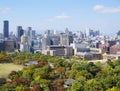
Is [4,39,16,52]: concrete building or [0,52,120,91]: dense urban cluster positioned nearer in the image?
[0,52,120,91]: dense urban cluster

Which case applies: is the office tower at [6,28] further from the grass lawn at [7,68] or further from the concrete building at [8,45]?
the grass lawn at [7,68]

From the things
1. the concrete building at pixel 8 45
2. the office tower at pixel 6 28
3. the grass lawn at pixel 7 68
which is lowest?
the grass lawn at pixel 7 68

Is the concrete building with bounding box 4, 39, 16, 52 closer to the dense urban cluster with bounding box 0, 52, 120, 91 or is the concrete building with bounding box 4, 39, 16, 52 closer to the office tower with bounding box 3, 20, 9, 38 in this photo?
the office tower with bounding box 3, 20, 9, 38

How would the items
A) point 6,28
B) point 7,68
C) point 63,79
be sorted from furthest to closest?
1. point 6,28
2. point 7,68
3. point 63,79

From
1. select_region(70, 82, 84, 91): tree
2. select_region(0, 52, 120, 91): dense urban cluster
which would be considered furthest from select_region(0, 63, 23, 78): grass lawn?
select_region(70, 82, 84, 91): tree

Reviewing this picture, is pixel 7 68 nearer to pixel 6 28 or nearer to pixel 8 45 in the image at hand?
pixel 8 45

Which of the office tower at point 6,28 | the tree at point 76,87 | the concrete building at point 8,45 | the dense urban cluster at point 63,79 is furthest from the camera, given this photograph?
the office tower at point 6,28

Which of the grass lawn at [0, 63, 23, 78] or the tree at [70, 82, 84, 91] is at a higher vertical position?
the grass lawn at [0, 63, 23, 78]

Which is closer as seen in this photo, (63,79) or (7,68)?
(63,79)

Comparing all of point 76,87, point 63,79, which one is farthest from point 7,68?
point 76,87

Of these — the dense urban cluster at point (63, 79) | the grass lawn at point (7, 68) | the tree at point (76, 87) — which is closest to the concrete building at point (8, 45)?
the grass lawn at point (7, 68)

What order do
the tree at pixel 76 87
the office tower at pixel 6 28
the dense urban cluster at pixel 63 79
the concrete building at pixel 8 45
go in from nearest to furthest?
the tree at pixel 76 87 → the dense urban cluster at pixel 63 79 → the concrete building at pixel 8 45 → the office tower at pixel 6 28

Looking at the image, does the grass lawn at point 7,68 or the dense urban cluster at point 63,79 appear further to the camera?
the grass lawn at point 7,68
